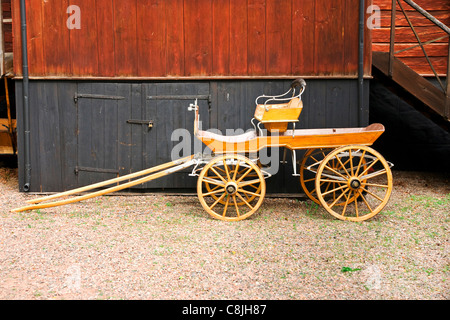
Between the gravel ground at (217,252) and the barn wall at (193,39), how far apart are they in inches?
81.2

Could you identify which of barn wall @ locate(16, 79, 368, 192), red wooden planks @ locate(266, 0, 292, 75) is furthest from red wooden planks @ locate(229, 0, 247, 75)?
red wooden planks @ locate(266, 0, 292, 75)

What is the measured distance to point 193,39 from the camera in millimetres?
7723

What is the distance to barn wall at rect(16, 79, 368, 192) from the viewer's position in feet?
25.6

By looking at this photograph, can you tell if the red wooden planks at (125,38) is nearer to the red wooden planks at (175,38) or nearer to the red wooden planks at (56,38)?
the red wooden planks at (175,38)

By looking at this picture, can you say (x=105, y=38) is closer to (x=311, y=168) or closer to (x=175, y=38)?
(x=175, y=38)

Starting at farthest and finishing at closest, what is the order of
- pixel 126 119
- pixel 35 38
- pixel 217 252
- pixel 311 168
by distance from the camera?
pixel 126 119 → pixel 35 38 → pixel 311 168 → pixel 217 252

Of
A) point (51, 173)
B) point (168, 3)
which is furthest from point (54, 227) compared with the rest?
point (168, 3)

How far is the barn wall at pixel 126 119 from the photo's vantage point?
A: 25.6 ft

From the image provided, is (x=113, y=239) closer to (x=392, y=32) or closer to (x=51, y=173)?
(x=51, y=173)

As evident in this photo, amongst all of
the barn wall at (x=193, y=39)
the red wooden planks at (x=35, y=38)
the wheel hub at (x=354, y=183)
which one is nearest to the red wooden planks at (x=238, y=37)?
the barn wall at (x=193, y=39)

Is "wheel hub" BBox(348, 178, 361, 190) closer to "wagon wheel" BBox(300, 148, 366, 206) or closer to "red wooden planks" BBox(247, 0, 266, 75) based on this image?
"wagon wheel" BBox(300, 148, 366, 206)

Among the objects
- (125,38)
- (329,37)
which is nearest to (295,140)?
(329,37)

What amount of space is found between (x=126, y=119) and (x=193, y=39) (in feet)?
5.36

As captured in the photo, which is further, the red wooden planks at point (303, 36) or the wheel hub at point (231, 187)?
the red wooden planks at point (303, 36)
